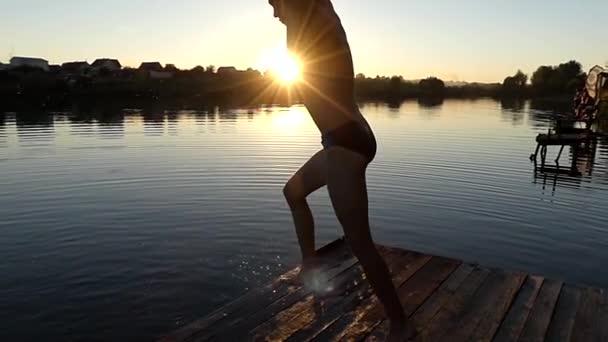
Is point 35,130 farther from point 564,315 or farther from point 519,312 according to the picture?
point 564,315

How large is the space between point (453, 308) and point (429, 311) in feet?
0.91

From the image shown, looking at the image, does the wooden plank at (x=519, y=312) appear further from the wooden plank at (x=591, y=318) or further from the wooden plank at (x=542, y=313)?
the wooden plank at (x=591, y=318)

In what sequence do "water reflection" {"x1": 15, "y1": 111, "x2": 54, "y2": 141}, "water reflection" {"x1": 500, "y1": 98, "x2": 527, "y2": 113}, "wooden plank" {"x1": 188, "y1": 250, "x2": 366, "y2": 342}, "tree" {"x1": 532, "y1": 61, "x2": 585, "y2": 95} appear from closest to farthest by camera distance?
"wooden plank" {"x1": 188, "y1": 250, "x2": 366, "y2": 342}, "water reflection" {"x1": 15, "y1": 111, "x2": 54, "y2": 141}, "water reflection" {"x1": 500, "y1": 98, "x2": 527, "y2": 113}, "tree" {"x1": 532, "y1": 61, "x2": 585, "y2": 95}

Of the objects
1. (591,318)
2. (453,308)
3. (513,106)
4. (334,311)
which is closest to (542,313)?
(591,318)

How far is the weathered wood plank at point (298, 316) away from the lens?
387 centimetres

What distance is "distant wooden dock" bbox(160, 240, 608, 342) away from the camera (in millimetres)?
3885

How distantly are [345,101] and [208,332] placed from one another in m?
2.31

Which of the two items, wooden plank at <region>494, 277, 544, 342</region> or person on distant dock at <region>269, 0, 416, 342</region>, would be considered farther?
wooden plank at <region>494, 277, 544, 342</region>

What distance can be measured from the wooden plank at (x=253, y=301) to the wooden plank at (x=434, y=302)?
1142mm

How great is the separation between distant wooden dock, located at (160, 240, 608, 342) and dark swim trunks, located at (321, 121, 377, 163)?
65.0 inches

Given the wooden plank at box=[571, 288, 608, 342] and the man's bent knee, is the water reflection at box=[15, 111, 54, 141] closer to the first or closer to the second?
the man's bent knee

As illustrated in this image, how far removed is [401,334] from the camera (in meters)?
3.73

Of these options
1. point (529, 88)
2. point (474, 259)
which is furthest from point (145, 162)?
point (529, 88)

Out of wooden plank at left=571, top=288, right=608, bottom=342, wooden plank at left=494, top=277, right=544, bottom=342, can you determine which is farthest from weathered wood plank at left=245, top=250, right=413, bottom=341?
wooden plank at left=571, top=288, right=608, bottom=342
